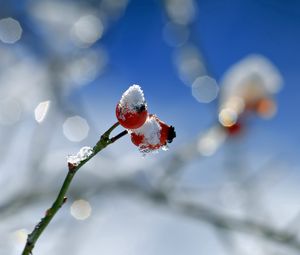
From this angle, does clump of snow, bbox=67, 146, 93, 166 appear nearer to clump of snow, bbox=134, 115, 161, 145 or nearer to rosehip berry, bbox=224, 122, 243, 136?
clump of snow, bbox=134, 115, 161, 145

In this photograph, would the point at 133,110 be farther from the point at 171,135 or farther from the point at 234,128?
the point at 234,128

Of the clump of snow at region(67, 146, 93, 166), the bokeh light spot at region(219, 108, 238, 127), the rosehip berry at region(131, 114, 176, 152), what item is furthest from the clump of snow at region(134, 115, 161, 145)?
the bokeh light spot at region(219, 108, 238, 127)

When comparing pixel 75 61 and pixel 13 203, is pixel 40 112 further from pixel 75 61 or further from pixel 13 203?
pixel 13 203

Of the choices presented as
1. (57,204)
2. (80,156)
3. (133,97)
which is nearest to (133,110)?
(133,97)

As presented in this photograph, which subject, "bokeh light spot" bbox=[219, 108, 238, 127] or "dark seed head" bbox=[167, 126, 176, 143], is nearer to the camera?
"dark seed head" bbox=[167, 126, 176, 143]

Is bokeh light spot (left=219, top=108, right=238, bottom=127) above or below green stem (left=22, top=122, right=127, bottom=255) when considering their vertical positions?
above

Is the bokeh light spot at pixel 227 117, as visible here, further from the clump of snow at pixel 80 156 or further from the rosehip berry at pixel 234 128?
the clump of snow at pixel 80 156

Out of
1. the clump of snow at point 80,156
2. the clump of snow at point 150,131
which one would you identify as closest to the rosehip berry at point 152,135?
the clump of snow at point 150,131
